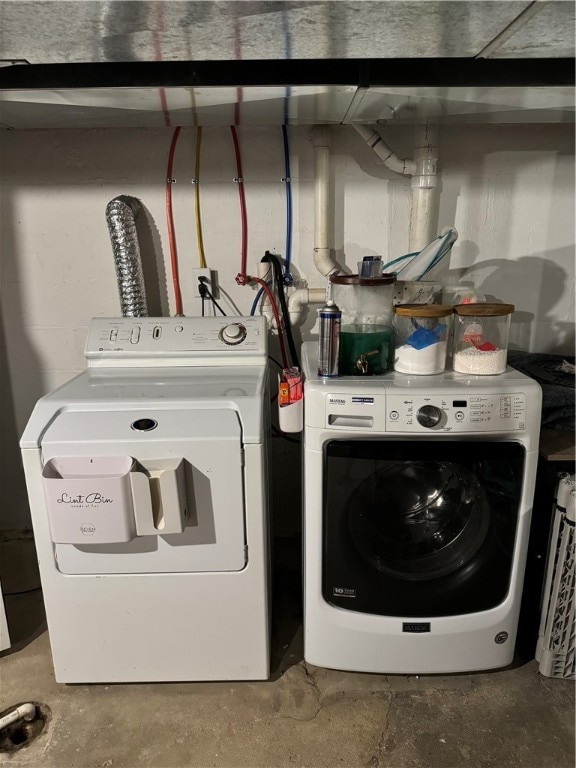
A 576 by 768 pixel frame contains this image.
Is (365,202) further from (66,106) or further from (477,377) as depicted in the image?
(66,106)

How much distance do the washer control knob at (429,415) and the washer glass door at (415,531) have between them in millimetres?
123

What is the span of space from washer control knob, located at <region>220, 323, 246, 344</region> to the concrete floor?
1118 millimetres

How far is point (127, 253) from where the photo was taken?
6.33 feet

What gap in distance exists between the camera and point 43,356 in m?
2.19

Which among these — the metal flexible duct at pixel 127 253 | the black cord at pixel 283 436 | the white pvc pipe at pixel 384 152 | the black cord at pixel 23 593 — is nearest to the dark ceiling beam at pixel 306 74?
the white pvc pipe at pixel 384 152

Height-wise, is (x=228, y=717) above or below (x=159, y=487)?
below

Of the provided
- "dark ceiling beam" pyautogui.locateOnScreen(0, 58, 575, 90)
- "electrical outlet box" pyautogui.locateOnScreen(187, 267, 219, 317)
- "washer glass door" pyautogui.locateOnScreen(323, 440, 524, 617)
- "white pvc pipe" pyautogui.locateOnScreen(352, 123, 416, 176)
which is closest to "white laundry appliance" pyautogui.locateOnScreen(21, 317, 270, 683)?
"washer glass door" pyautogui.locateOnScreen(323, 440, 524, 617)

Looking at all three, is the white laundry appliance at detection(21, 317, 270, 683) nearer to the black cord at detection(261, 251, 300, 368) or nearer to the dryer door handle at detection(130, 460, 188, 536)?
the dryer door handle at detection(130, 460, 188, 536)

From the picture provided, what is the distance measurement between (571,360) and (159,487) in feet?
5.36

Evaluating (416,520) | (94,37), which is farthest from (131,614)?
(94,37)

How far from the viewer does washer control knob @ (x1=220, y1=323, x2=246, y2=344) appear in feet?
5.82

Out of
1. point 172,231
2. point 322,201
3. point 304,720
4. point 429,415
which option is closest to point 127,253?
point 172,231

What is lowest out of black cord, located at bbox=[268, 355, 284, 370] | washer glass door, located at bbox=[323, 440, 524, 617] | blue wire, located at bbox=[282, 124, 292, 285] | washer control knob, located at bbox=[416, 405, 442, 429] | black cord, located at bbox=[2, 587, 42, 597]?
black cord, located at bbox=[2, 587, 42, 597]

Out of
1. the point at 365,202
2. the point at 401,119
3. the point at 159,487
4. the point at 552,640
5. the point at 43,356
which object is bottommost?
the point at 552,640
